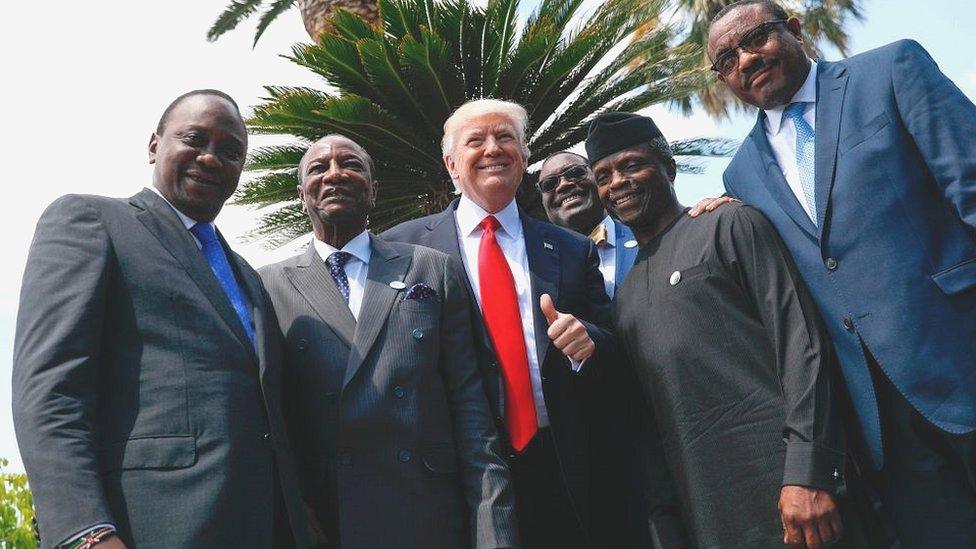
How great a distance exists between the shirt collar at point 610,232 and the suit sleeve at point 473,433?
1.89 meters

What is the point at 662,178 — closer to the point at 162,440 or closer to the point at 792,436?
the point at 792,436

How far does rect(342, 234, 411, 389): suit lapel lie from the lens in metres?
2.98

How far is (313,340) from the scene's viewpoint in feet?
10.1

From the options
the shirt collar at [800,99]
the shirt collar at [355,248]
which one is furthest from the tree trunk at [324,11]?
the shirt collar at [800,99]

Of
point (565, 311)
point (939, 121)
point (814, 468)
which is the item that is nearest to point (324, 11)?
point (565, 311)

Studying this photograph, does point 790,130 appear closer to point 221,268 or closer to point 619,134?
point 619,134

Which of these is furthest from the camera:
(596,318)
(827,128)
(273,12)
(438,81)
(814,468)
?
(273,12)

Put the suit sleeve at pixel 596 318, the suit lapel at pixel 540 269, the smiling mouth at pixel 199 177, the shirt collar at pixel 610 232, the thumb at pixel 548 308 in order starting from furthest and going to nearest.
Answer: the shirt collar at pixel 610 232 < the suit lapel at pixel 540 269 < the suit sleeve at pixel 596 318 < the thumb at pixel 548 308 < the smiling mouth at pixel 199 177

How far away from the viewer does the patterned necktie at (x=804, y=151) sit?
3.14 metres

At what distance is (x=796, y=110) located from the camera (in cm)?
334

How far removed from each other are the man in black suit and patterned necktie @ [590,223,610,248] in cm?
111

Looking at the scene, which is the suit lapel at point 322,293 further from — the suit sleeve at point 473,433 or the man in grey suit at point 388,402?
the suit sleeve at point 473,433

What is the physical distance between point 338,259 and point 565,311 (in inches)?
38.7

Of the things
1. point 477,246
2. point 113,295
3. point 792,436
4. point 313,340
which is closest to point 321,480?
point 313,340
